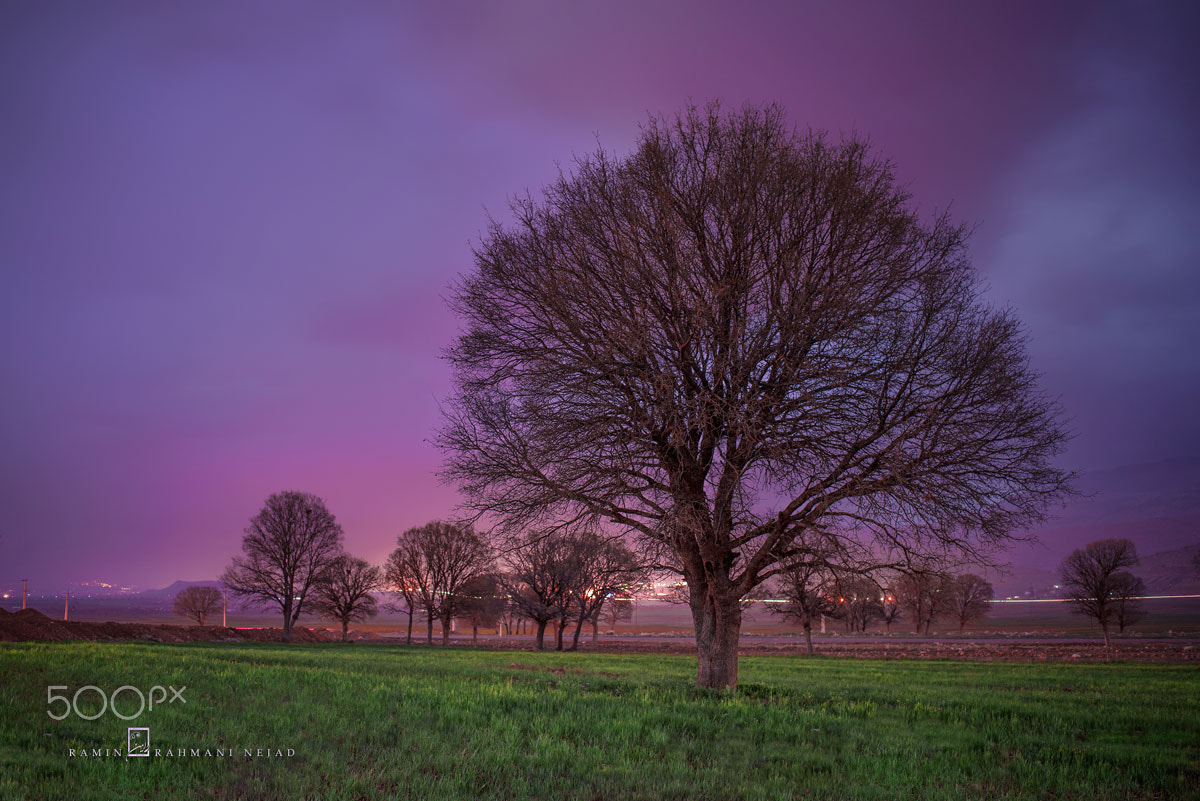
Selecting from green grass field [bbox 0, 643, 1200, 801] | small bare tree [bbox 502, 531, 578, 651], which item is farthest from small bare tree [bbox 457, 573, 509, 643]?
green grass field [bbox 0, 643, 1200, 801]

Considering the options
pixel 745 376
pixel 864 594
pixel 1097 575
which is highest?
pixel 745 376

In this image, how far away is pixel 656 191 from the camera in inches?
477

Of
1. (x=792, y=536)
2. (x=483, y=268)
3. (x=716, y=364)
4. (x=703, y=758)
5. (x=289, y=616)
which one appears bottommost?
(x=289, y=616)

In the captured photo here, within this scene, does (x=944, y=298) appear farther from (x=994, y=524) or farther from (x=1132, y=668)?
(x=1132, y=668)

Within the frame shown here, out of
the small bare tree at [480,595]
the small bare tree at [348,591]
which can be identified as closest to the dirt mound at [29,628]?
the small bare tree at [348,591]

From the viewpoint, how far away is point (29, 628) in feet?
103

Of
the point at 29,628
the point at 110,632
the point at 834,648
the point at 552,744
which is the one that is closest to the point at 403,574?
the point at 110,632

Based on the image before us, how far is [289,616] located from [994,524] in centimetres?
5598

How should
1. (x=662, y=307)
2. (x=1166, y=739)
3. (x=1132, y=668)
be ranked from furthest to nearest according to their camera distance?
(x=1132, y=668) < (x=662, y=307) < (x=1166, y=739)

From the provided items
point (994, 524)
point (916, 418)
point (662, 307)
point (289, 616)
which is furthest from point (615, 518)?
point (289, 616)

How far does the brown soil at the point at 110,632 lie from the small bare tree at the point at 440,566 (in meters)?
10.5

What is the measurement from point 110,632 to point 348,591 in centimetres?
1922

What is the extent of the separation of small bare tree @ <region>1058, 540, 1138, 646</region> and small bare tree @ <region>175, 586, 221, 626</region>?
92873 millimetres

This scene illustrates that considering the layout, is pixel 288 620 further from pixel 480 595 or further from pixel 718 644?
pixel 718 644
